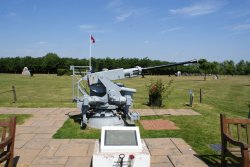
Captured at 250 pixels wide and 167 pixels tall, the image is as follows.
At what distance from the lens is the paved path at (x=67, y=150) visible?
20.0ft

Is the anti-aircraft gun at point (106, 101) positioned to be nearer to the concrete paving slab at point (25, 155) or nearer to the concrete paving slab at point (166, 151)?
the concrete paving slab at point (166, 151)

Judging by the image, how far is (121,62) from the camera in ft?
274

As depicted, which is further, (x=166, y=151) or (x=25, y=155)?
(x=166, y=151)

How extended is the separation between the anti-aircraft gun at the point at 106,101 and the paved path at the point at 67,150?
1.21 meters

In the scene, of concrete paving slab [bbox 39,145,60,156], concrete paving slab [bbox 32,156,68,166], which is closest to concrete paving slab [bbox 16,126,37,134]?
concrete paving slab [bbox 39,145,60,156]

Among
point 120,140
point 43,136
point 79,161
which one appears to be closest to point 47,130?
point 43,136

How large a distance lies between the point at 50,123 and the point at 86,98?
6.64 feet

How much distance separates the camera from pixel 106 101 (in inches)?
351

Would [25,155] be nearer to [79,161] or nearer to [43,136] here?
[79,161]

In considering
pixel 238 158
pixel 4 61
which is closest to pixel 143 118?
pixel 238 158

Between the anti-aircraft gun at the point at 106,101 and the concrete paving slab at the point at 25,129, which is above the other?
the anti-aircraft gun at the point at 106,101

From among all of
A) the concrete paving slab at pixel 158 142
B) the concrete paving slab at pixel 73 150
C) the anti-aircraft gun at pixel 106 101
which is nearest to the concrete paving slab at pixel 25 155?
the concrete paving slab at pixel 73 150

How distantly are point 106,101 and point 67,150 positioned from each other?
7.90ft

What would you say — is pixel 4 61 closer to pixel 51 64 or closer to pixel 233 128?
pixel 51 64
